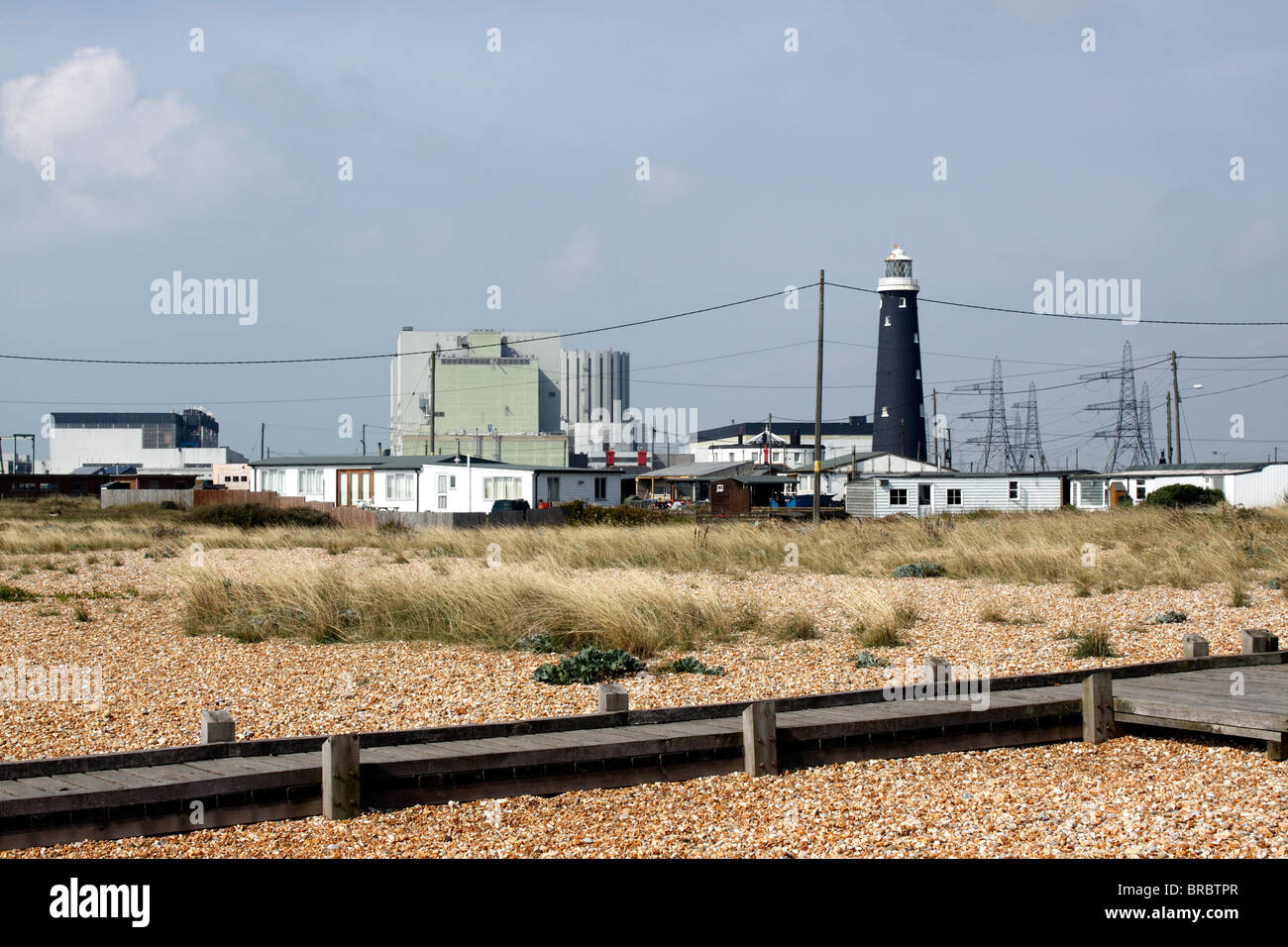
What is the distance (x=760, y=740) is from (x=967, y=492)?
43976 millimetres

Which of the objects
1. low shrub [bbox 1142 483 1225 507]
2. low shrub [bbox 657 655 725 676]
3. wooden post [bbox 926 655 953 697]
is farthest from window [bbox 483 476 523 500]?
wooden post [bbox 926 655 953 697]

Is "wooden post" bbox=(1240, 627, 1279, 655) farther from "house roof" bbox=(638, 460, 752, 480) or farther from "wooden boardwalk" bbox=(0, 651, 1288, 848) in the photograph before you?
"house roof" bbox=(638, 460, 752, 480)

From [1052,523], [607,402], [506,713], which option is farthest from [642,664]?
[607,402]

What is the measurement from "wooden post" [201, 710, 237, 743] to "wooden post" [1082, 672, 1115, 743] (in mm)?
5852

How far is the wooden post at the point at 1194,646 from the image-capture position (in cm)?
1040

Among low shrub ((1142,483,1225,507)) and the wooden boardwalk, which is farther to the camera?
low shrub ((1142,483,1225,507))

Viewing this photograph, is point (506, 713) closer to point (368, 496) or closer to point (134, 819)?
point (134, 819)

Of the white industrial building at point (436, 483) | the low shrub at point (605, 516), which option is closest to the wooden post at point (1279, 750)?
the low shrub at point (605, 516)

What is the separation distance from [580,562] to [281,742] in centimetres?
1563

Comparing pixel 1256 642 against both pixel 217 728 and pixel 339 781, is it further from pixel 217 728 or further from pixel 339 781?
pixel 217 728

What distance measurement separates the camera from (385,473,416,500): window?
48812 mm

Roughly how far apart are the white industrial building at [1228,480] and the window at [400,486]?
28.8 m

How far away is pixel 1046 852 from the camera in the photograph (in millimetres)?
6168

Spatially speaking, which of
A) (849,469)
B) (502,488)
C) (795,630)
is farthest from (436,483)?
(795,630)
